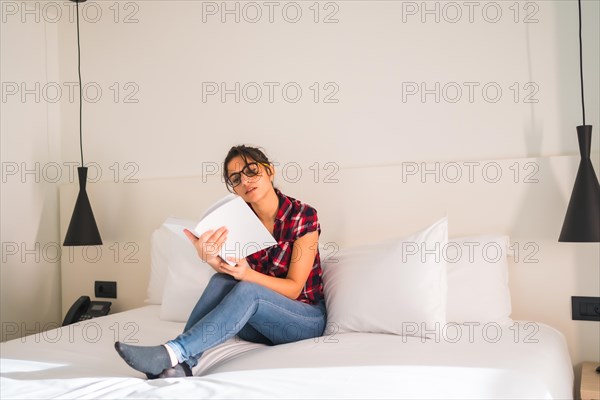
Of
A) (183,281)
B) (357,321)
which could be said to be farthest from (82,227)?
(357,321)

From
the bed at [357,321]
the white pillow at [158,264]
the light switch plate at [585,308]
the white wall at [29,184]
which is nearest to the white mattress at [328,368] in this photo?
the bed at [357,321]

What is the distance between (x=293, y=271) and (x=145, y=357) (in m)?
0.61

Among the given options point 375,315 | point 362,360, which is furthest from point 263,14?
point 362,360

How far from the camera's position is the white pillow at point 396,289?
1.85m

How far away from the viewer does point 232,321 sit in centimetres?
165

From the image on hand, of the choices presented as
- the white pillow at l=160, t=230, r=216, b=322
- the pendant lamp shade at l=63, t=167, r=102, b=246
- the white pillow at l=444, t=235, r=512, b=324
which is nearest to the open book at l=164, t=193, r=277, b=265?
the white pillow at l=160, t=230, r=216, b=322

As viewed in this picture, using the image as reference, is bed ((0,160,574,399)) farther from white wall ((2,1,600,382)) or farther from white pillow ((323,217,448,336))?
white wall ((2,1,600,382))

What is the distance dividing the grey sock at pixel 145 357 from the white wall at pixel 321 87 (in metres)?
1.24

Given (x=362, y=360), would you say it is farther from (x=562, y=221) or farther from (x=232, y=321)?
(x=562, y=221)

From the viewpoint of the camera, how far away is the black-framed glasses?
2.03 metres

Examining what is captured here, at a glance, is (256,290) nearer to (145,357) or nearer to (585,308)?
(145,357)

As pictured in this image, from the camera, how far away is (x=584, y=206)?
1.89 m

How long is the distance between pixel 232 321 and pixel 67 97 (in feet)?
7.20

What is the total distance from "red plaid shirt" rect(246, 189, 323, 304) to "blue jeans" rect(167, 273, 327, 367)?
80mm
